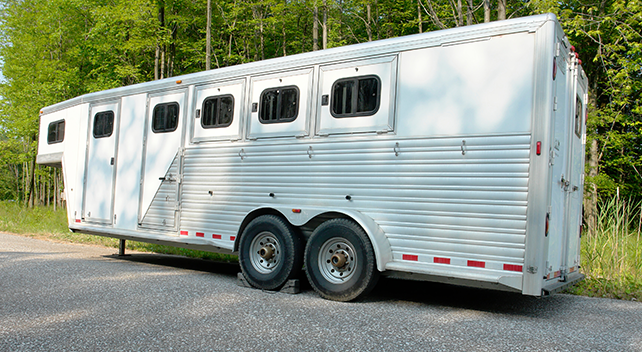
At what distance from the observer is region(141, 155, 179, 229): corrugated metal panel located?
24.8ft

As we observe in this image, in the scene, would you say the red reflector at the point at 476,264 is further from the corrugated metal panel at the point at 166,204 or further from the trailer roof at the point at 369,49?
the corrugated metal panel at the point at 166,204

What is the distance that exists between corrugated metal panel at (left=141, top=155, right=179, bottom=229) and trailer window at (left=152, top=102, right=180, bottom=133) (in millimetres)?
586

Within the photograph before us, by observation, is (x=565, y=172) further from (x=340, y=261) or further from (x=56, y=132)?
(x=56, y=132)

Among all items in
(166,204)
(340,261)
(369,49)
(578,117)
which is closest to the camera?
(340,261)

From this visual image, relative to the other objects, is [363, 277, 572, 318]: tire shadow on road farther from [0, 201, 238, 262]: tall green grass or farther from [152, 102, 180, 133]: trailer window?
[0, 201, 238, 262]: tall green grass

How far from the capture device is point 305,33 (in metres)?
24.4

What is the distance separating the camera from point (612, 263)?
7027mm

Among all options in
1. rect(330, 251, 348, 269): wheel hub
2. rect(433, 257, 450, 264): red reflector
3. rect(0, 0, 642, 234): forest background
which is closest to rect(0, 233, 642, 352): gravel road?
rect(330, 251, 348, 269): wheel hub

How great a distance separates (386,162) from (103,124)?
6.03 meters

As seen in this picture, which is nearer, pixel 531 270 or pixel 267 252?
pixel 531 270

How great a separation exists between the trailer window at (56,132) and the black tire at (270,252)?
5.86 meters

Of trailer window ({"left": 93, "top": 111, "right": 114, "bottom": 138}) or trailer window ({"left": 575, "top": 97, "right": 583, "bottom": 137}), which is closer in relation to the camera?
trailer window ({"left": 575, "top": 97, "right": 583, "bottom": 137})

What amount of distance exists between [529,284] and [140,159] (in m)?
6.38

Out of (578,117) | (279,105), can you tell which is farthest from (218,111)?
(578,117)
